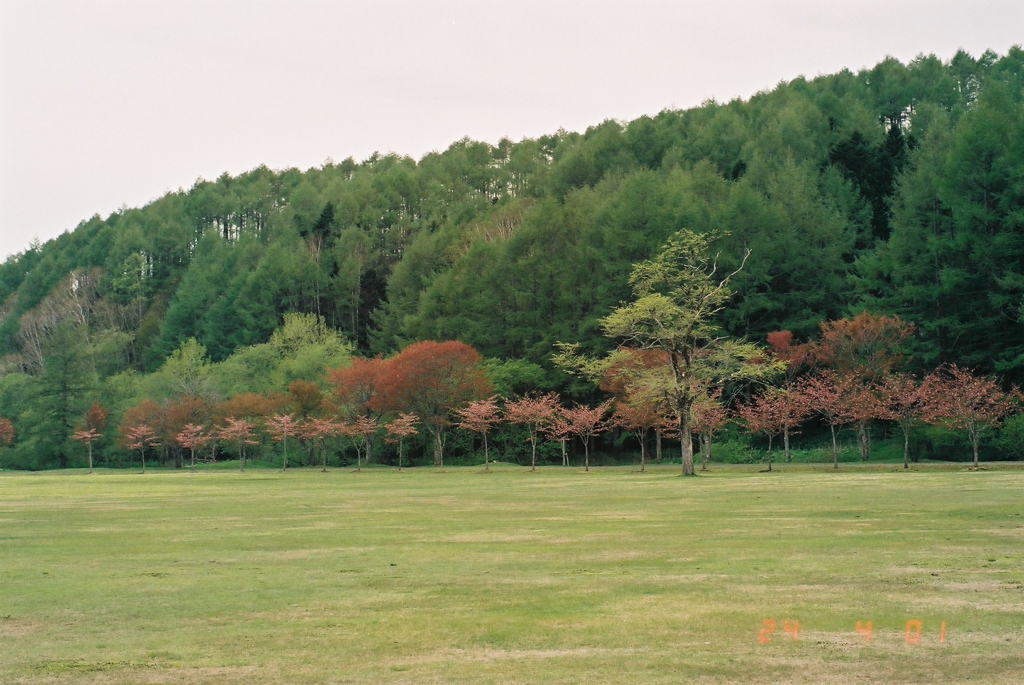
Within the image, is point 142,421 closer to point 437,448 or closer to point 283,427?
point 283,427

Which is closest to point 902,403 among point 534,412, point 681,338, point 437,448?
point 681,338

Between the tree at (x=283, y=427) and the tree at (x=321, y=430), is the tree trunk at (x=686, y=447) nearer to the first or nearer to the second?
the tree at (x=321, y=430)

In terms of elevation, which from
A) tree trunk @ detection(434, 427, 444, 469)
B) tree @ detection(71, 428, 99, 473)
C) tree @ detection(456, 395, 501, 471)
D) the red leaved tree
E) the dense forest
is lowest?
tree trunk @ detection(434, 427, 444, 469)

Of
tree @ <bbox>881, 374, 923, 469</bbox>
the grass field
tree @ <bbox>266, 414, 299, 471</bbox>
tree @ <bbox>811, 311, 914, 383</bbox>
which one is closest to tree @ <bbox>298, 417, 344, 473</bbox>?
tree @ <bbox>266, 414, 299, 471</bbox>

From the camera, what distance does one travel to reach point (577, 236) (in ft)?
324

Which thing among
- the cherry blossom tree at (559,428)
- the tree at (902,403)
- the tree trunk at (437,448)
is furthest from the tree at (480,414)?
the tree at (902,403)

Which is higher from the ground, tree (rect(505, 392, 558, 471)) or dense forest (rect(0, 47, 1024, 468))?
dense forest (rect(0, 47, 1024, 468))

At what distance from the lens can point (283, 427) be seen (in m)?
83.6

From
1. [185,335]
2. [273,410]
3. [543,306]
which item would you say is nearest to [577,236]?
[543,306]

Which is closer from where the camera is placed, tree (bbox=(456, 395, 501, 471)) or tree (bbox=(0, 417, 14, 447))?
tree (bbox=(456, 395, 501, 471))

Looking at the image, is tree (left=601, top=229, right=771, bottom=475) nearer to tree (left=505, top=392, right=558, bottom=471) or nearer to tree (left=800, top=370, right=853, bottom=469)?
tree (left=800, top=370, right=853, bottom=469)

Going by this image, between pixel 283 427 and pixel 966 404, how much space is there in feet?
174

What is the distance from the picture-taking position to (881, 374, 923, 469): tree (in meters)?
56.1

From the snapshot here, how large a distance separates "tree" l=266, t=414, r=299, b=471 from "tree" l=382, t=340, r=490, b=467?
8.62 meters
